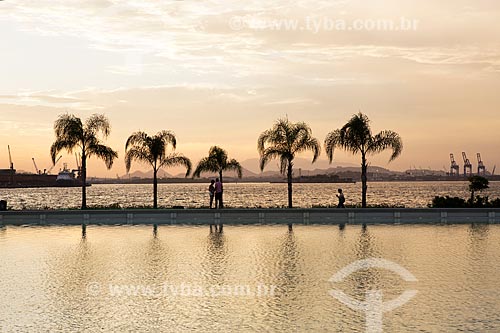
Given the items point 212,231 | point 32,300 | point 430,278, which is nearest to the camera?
point 32,300

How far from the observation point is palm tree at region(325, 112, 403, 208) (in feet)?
123

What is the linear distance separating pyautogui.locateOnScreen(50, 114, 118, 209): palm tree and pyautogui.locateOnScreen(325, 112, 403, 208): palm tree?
48.1 ft

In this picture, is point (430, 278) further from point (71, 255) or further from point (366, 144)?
point (366, 144)

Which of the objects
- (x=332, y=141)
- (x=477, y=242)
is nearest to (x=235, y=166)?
(x=332, y=141)

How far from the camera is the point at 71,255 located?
19562 mm

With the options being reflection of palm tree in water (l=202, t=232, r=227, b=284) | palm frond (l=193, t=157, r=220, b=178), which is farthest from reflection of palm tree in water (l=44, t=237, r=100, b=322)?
palm frond (l=193, t=157, r=220, b=178)

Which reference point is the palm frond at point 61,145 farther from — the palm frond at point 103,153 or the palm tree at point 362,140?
the palm tree at point 362,140

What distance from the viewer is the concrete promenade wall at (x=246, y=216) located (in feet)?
106

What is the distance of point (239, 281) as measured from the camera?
14578mm

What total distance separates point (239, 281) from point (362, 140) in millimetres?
24562

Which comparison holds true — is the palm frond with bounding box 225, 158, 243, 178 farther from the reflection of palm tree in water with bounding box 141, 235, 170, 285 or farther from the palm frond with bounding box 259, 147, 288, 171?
the reflection of palm tree in water with bounding box 141, 235, 170, 285

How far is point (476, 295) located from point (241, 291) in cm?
518

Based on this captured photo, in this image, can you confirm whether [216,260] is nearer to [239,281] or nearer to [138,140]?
[239,281]

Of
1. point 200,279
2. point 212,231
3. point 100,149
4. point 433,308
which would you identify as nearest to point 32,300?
point 200,279
